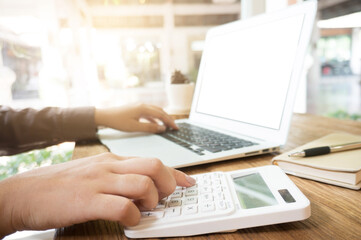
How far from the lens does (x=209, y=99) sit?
905 millimetres

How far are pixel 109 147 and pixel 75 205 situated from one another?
362mm

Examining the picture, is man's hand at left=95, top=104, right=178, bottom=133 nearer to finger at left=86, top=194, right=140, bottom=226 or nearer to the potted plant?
the potted plant

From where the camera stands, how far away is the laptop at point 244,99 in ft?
1.91

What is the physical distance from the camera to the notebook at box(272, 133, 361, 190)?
39 centimetres

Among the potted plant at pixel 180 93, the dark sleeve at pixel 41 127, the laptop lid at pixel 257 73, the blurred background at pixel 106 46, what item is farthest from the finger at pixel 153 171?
the blurred background at pixel 106 46

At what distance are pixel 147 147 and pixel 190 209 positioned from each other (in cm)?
33

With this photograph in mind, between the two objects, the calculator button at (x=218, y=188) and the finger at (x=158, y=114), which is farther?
the finger at (x=158, y=114)

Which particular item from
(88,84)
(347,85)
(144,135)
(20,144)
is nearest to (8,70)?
(88,84)

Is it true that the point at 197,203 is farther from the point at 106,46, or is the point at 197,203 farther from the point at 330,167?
the point at 106,46

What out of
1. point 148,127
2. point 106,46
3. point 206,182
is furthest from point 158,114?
point 106,46

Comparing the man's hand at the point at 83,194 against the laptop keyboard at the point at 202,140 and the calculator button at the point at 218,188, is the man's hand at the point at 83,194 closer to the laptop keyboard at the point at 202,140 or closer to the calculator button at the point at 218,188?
the calculator button at the point at 218,188

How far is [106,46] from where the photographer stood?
193 cm

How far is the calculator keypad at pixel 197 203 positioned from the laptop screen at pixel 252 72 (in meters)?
0.31

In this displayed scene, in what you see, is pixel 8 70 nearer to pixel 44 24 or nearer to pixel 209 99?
pixel 44 24
